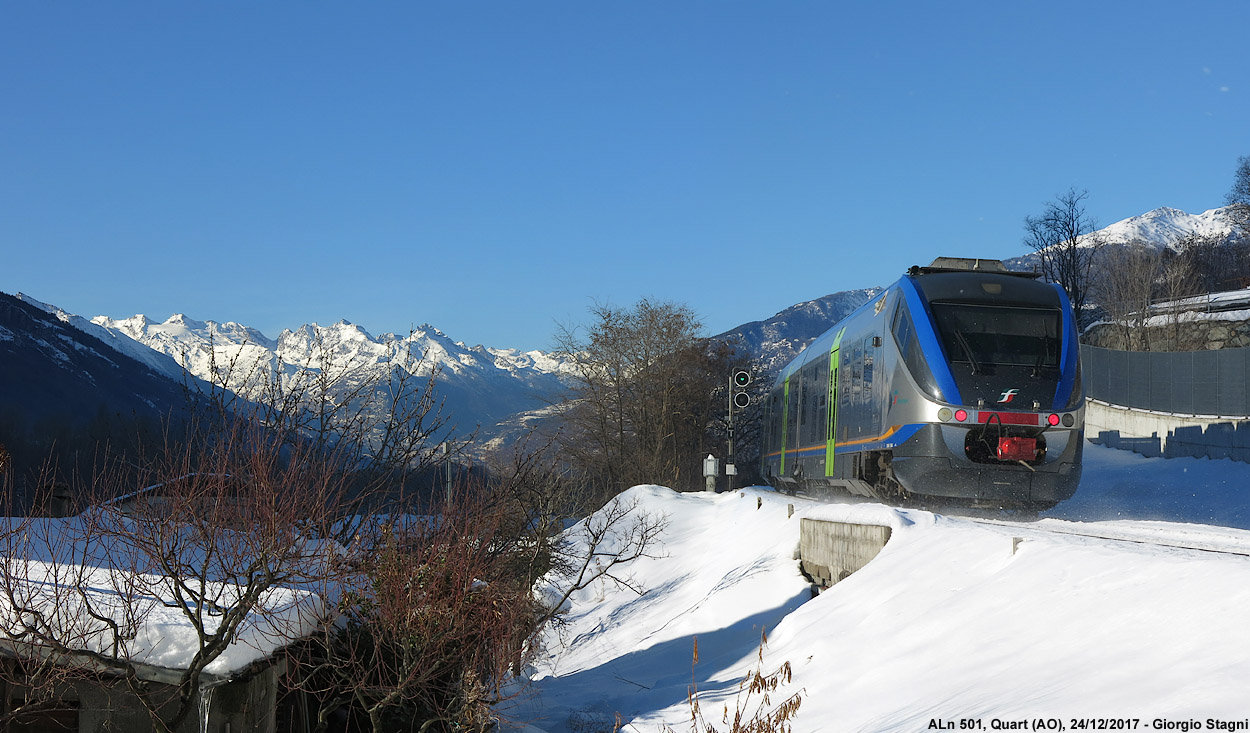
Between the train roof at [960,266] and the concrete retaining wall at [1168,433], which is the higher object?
the train roof at [960,266]

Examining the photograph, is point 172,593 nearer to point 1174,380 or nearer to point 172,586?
point 172,586

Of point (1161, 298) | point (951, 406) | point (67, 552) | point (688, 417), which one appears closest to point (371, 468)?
point (67, 552)

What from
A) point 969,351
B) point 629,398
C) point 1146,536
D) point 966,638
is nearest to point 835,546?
point 969,351

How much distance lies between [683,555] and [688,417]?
29.3 m

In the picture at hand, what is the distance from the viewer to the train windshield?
49.3ft

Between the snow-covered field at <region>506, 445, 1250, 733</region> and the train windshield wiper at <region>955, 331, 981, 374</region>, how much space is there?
7.49 ft

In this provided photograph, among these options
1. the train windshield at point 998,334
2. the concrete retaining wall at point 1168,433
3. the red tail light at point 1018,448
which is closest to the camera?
the red tail light at point 1018,448

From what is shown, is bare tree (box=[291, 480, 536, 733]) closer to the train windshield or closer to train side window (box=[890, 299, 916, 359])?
train side window (box=[890, 299, 916, 359])

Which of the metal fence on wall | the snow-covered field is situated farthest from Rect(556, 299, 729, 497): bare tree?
the snow-covered field

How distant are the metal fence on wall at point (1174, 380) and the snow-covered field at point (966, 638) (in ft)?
27.2

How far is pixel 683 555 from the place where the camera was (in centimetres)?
2955

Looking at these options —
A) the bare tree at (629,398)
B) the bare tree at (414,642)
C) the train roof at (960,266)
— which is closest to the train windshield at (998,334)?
the train roof at (960,266)

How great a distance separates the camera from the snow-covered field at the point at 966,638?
257 inches

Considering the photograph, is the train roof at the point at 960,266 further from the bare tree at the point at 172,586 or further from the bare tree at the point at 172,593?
the bare tree at the point at 172,593
